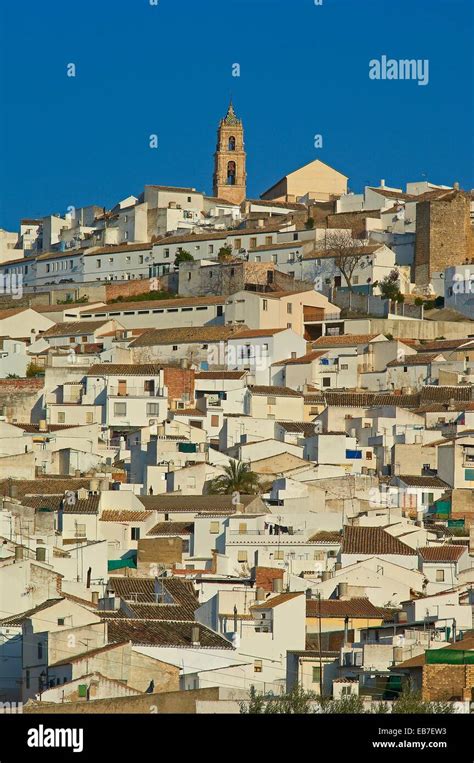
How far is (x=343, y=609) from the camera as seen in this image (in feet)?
114

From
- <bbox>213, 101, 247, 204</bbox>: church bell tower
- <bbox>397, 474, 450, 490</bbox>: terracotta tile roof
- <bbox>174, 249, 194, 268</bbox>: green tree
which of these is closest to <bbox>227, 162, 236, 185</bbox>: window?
<bbox>213, 101, 247, 204</bbox>: church bell tower

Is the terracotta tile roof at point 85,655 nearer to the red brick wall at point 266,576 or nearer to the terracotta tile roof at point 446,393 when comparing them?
the red brick wall at point 266,576

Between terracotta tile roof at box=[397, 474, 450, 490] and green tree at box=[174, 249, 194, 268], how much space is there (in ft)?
83.3

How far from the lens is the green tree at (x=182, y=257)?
73125mm

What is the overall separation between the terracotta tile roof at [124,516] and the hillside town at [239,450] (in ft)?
0.24

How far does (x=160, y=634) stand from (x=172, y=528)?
12381 mm

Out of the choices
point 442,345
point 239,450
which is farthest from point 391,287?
point 239,450

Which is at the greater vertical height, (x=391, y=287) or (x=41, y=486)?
(x=391, y=287)

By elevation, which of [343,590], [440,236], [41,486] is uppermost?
[440,236]

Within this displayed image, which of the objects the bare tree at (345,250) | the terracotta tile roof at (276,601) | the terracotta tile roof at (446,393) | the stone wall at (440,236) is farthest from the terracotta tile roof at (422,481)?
the stone wall at (440,236)

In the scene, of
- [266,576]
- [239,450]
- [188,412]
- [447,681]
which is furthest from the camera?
[188,412]

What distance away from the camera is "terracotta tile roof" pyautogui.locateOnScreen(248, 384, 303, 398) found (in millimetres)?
56250

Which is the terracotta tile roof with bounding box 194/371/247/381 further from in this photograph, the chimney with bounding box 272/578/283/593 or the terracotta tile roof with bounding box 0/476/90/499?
the chimney with bounding box 272/578/283/593

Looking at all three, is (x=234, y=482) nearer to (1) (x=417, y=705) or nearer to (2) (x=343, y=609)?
(2) (x=343, y=609)
